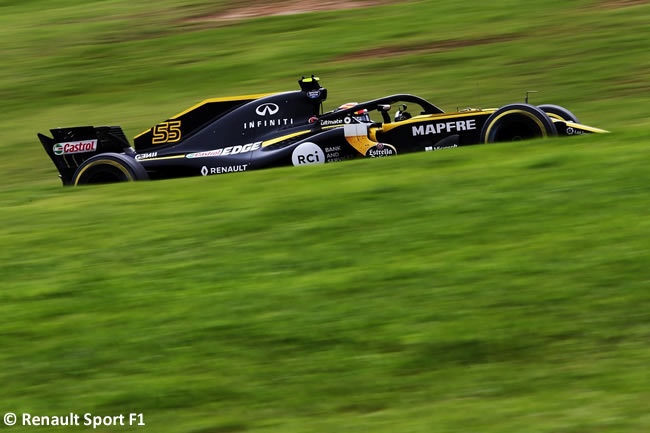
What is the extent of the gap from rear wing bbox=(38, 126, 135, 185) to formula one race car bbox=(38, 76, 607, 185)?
1 cm

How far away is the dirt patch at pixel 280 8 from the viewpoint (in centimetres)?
2549

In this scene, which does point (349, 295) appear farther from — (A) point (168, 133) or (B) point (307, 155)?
(A) point (168, 133)

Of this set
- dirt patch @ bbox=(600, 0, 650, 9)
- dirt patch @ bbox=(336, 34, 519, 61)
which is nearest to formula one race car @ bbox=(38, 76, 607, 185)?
dirt patch @ bbox=(336, 34, 519, 61)

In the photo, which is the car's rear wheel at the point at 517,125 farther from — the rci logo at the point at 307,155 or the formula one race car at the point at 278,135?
Answer: the rci logo at the point at 307,155

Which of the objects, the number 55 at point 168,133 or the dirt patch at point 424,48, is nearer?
the number 55 at point 168,133

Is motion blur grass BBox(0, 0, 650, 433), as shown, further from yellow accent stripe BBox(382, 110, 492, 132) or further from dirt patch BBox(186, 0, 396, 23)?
dirt patch BBox(186, 0, 396, 23)

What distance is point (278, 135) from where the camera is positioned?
11.8 m

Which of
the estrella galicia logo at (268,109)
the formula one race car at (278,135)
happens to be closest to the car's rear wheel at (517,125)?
the formula one race car at (278,135)

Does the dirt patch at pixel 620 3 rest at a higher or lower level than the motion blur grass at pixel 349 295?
higher

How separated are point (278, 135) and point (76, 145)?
2889 millimetres

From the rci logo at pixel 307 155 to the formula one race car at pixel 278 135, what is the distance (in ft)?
0.04

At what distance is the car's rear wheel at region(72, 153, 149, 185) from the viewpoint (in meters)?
11.5

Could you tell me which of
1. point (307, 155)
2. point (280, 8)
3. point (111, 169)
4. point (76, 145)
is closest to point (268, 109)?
point (307, 155)

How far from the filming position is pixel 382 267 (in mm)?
6098
